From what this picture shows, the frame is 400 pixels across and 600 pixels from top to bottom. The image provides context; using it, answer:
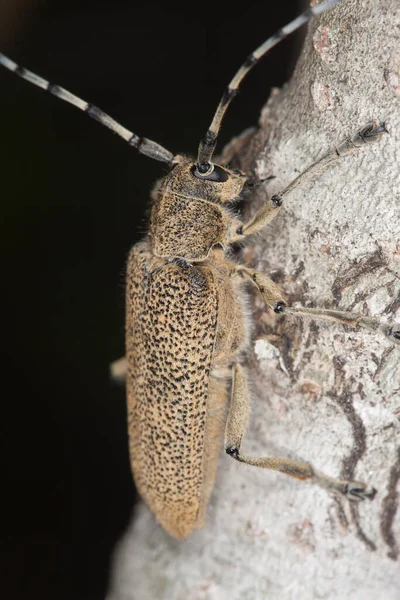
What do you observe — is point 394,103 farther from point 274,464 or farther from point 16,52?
point 16,52

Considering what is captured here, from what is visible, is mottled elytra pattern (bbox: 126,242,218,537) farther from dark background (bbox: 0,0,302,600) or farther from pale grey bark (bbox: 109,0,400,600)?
dark background (bbox: 0,0,302,600)

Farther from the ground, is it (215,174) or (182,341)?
(215,174)

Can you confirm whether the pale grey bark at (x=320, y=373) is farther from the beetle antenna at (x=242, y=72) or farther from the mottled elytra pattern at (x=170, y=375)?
the mottled elytra pattern at (x=170, y=375)

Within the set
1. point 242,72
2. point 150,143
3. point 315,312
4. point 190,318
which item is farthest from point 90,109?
point 315,312

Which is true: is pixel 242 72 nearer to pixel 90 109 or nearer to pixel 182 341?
pixel 90 109

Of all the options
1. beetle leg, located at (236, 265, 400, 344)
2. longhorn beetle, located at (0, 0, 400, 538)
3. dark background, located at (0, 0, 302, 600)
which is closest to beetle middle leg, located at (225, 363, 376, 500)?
longhorn beetle, located at (0, 0, 400, 538)

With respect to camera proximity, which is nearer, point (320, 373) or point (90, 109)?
point (320, 373)
